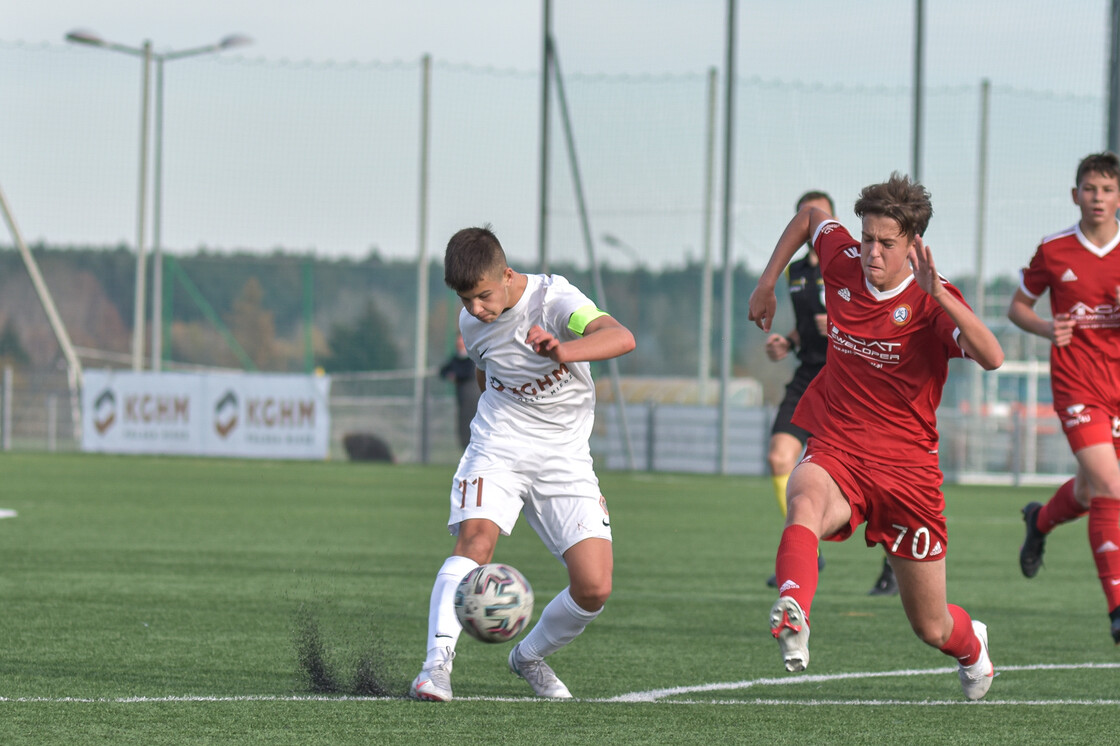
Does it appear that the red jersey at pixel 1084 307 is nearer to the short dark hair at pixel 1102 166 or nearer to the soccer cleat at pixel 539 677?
the short dark hair at pixel 1102 166

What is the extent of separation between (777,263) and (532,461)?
1110mm

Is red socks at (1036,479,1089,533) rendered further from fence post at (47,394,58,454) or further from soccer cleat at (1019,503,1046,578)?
fence post at (47,394,58,454)

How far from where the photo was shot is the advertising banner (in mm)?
25859

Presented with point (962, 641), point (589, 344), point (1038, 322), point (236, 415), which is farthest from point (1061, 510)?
point (236, 415)

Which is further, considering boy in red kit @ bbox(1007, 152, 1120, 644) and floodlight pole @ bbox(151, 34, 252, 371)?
floodlight pole @ bbox(151, 34, 252, 371)

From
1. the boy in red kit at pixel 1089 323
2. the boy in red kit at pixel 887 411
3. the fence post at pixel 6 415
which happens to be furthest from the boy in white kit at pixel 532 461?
the fence post at pixel 6 415

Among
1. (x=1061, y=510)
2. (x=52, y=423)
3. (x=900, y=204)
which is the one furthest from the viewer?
(x=52, y=423)

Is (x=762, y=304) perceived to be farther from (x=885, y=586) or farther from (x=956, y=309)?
(x=885, y=586)

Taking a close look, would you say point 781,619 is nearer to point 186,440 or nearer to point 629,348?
point 629,348

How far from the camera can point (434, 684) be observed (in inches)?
206

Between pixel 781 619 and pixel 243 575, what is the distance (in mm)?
6004

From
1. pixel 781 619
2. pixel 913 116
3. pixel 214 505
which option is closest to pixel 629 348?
pixel 781 619

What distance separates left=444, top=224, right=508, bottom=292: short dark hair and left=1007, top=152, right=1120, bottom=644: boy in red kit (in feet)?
9.71

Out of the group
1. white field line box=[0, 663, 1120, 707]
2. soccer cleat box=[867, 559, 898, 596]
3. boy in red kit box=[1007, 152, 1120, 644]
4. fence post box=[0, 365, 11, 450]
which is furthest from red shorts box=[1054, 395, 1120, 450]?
fence post box=[0, 365, 11, 450]
